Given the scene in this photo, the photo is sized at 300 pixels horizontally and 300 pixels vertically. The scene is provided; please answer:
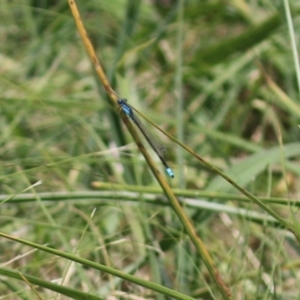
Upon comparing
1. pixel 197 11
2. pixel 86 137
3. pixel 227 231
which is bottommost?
pixel 227 231

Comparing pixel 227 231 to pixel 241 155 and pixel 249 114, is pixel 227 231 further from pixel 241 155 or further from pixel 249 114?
pixel 249 114

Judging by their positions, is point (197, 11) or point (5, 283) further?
point (197, 11)

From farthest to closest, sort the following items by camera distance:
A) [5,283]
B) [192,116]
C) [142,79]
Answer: [142,79], [192,116], [5,283]

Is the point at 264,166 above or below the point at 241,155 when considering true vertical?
above

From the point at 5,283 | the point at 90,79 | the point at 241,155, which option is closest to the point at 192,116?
the point at 241,155

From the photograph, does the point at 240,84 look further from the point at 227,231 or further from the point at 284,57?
the point at 227,231

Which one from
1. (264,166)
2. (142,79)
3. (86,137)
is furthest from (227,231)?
(142,79)

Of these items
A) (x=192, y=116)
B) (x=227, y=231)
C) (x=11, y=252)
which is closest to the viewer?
(x=11, y=252)
